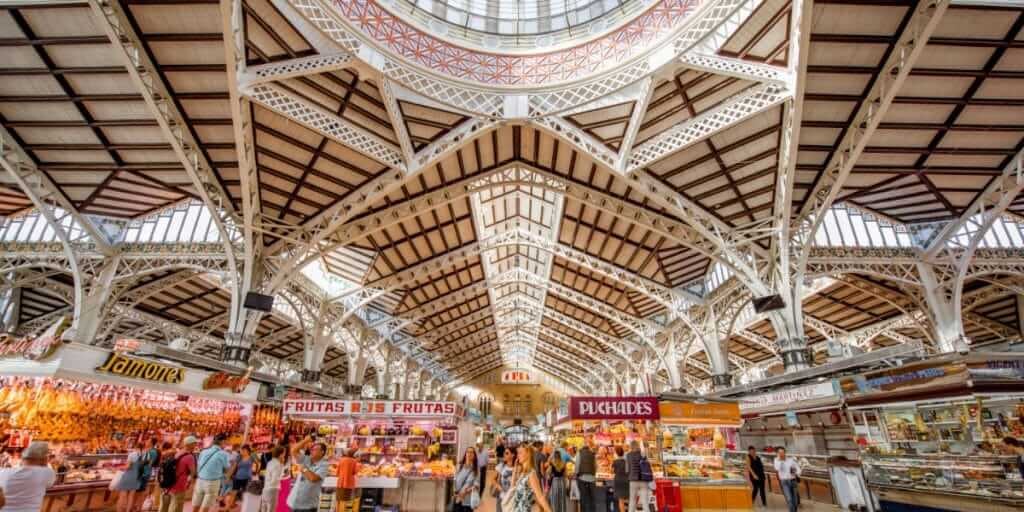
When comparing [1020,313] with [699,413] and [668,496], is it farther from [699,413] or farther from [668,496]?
[668,496]

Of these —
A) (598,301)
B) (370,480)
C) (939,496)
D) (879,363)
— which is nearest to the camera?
(939,496)

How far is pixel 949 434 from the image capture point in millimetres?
8133

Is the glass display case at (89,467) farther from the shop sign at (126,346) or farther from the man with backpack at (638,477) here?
the man with backpack at (638,477)

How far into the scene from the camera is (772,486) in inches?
570

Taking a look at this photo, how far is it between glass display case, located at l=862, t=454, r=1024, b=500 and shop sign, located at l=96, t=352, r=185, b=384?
16352mm

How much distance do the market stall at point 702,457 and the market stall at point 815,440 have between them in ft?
1.84

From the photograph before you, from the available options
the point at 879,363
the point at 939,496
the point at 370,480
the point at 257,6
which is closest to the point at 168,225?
the point at 257,6

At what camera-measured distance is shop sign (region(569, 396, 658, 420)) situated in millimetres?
11025

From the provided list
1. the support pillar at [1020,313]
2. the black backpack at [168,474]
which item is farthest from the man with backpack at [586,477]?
the support pillar at [1020,313]

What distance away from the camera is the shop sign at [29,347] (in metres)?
8.47

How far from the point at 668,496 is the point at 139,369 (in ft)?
41.8

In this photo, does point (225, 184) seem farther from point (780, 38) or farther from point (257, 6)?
point (780, 38)

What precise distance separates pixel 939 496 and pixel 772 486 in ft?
25.3

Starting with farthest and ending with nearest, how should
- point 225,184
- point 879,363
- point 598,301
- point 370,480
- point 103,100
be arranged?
1. point 598,301
2. point 225,184
3. point 879,363
4. point 103,100
5. point 370,480
